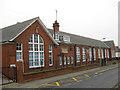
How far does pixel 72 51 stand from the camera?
29234 millimetres

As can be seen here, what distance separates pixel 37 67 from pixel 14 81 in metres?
5.27

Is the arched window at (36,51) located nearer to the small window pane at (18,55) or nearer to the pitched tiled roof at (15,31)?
the small window pane at (18,55)

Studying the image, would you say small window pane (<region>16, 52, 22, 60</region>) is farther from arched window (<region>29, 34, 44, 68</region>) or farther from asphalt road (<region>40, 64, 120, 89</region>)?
asphalt road (<region>40, 64, 120, 89</region>)

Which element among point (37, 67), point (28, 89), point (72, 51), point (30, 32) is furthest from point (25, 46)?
point (72, 51)

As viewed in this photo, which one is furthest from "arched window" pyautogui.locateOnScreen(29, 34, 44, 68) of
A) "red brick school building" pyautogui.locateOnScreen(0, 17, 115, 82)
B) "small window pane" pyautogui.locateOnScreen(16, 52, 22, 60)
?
"small window pane" pyautogui.locateOnScreen(16, 52, 22, 60)

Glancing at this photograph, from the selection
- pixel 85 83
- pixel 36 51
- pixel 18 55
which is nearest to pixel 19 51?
pixel 18 55

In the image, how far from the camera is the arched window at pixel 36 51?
18.1m

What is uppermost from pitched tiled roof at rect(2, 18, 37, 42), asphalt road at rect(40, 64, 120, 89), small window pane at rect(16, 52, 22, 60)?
pitched tiled roof at rect(2, 18, 37, 42)

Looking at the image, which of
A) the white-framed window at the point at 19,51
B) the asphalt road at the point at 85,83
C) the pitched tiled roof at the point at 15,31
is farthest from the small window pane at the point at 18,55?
the asphalt road at the point at 85,83

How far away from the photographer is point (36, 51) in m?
18.7

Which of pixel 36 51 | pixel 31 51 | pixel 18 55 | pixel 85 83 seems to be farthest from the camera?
pixel 36 51

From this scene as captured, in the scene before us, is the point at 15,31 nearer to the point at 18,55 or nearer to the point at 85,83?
the point at 18,55

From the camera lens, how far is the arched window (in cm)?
1806

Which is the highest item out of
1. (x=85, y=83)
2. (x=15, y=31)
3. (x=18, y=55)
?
(x=15, y=31)
